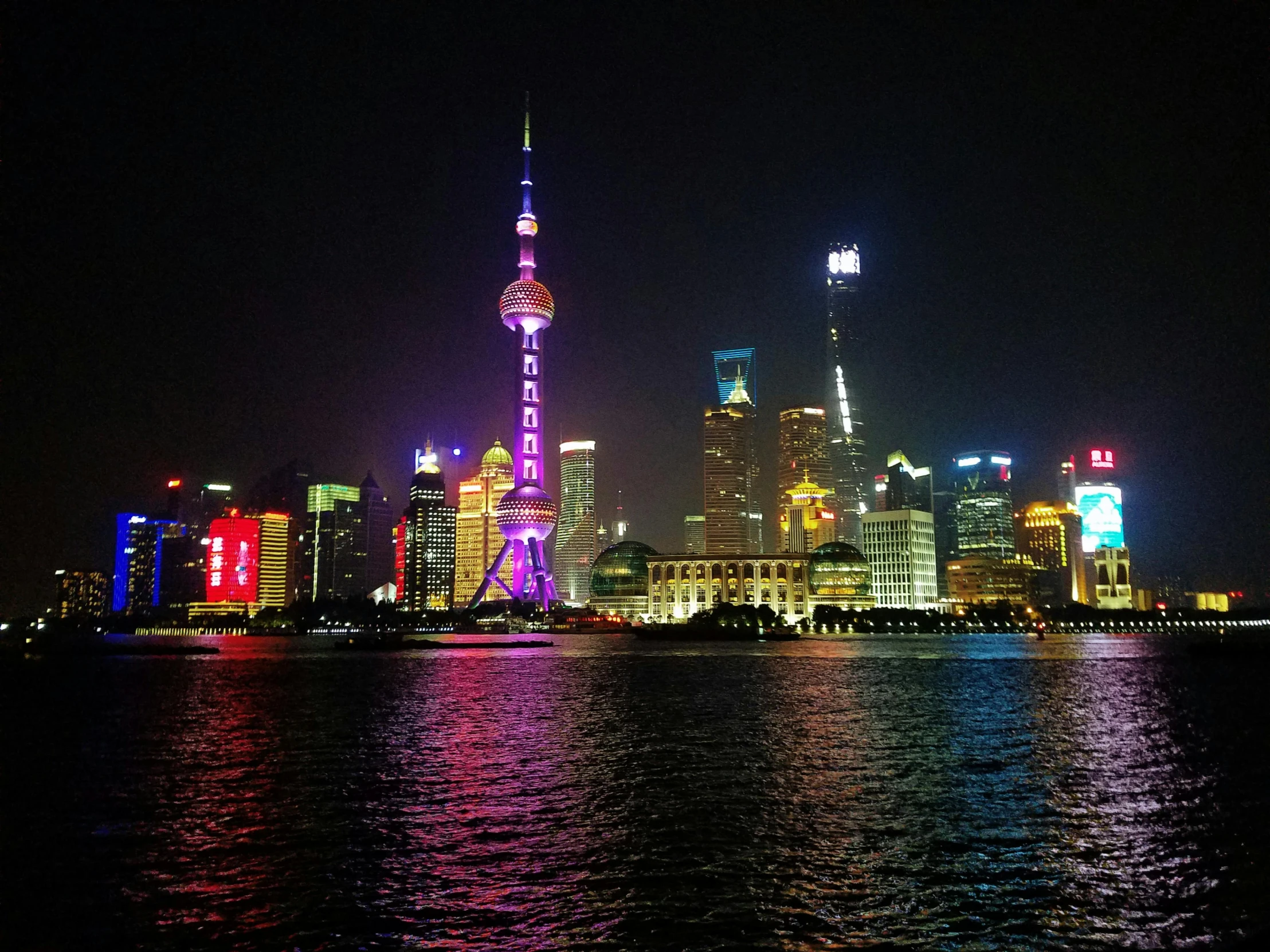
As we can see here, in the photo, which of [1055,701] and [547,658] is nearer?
[1055,701]

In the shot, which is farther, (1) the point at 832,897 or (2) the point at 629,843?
(2) the point at 629,843

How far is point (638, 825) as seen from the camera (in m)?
24.9

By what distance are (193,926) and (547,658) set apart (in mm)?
101969

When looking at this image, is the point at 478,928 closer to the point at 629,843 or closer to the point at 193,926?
the point at 193,926

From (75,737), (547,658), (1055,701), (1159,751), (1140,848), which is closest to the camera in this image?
(1140,848)

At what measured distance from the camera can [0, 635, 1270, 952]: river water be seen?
55.7 feet

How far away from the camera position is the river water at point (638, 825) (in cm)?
1698

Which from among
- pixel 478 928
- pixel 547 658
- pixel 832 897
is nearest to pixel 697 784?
pixel 832 897

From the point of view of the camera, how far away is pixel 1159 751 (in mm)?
37719

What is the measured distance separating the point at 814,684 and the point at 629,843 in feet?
165

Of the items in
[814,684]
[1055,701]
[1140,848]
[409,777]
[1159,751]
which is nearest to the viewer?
[1140,848]

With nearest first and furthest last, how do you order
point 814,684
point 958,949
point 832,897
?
point 958,949 → point 832,897 → point 814,684

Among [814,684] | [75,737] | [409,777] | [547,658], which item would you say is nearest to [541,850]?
[409,777]

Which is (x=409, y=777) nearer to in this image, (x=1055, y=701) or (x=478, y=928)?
(x=478, y=928)
